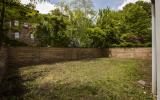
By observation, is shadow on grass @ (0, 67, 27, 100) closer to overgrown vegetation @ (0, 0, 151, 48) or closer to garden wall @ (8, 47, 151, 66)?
garden wall @ (8, 47, 151, 66)

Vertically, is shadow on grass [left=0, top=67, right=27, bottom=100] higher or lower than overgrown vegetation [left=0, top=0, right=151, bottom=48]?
lower

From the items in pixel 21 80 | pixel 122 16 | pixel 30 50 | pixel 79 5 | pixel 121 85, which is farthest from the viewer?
pixel 79 5

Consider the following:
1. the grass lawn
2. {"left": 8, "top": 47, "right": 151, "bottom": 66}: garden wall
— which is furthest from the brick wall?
the grass lawn

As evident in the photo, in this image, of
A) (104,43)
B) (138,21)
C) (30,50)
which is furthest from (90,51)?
(30,50)

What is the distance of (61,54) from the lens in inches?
500

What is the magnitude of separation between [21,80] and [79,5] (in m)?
13.8

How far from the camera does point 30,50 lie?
10.7 metres

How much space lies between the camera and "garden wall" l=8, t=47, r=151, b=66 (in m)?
10.1

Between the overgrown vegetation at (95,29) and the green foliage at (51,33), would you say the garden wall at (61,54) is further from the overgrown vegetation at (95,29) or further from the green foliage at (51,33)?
the green foliage at (51,33)

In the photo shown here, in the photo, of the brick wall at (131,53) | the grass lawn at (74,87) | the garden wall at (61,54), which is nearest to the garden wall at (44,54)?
the garden wall at (61,54)

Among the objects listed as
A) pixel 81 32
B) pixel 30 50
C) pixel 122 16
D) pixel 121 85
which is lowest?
pixel 121 85

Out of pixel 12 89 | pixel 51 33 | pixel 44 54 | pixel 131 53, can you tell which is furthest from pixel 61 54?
pixel 12 89

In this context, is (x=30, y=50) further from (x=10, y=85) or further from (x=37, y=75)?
(x=10, y=85)

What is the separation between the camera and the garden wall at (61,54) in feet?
33.1
